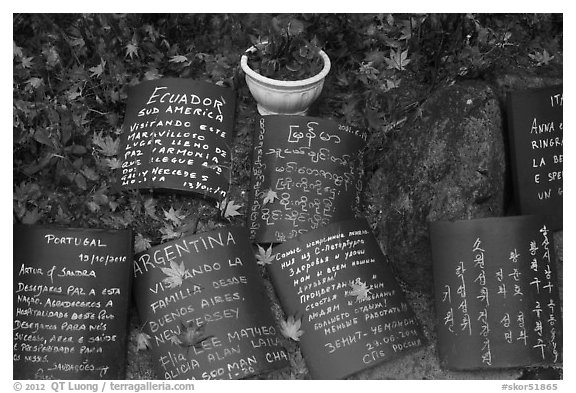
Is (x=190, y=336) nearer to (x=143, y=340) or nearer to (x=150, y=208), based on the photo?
(x=143, y=340)

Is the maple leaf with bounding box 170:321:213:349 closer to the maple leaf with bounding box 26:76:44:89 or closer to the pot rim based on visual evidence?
the pot rim

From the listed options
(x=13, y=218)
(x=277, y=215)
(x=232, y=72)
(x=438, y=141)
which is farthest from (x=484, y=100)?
(x=13, y=218)

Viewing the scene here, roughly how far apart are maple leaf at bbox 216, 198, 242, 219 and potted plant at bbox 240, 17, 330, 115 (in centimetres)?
66

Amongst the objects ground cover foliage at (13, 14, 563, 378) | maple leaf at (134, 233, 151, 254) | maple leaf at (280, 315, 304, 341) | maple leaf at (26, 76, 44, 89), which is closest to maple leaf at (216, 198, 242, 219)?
ground cover foliage at (13, 14, 563, 378)

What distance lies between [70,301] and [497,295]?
7.05ft

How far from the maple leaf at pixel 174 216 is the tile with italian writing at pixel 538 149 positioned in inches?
75.3

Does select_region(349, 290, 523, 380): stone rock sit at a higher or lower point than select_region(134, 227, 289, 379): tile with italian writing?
lower

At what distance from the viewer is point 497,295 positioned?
3.39 meters

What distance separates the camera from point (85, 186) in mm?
3852

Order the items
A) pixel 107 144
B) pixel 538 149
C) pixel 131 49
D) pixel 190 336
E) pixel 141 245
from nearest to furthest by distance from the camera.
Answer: pixel 190 336 < pixel 141 245 < pixel 538 149 < pixel 107 144 < pixel 131 49

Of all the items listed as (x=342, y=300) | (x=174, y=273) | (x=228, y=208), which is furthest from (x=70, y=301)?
(x=342, y=300)

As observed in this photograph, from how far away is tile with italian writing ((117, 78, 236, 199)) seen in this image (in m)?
3.85

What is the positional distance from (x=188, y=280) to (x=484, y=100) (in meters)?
1.89
